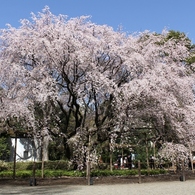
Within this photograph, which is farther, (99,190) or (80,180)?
(80,180)

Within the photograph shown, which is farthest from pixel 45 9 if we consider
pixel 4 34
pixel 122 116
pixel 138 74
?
pixel 122 116

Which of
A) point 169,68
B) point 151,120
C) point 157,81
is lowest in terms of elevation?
point 151,120

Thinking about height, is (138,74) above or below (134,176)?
above

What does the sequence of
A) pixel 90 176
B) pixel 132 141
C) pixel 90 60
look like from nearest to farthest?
1. pixel 90 176
2. pixel 90 60
3. pixel 132 141

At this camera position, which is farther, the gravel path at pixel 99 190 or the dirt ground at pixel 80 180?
the dirt ground at pixel 80 180

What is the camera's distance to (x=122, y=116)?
1419 centimetres

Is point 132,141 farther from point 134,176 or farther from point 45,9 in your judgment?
point 45,9

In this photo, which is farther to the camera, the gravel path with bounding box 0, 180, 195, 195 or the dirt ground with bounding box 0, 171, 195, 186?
the dirt ground with bounding box 0, 171, 195, 186

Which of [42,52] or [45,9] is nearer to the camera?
[42,52]

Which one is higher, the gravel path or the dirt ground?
the dirt ground

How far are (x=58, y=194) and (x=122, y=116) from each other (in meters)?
6.06

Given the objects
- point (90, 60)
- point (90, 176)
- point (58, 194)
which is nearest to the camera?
point (58, 194)

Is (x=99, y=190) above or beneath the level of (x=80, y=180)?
beneath

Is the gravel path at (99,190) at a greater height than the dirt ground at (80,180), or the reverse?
the dirt ground at (80,180)
